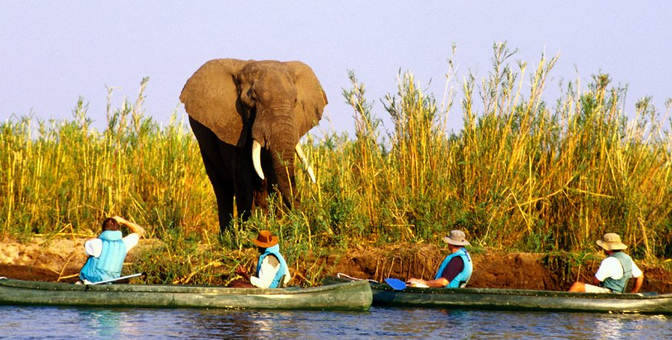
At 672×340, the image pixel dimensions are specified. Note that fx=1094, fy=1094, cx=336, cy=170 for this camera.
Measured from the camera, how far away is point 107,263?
11.2 m

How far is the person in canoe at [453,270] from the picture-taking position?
11.2 meters

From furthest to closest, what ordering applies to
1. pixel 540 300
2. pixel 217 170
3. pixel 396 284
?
pixel 217 170
pixel 396 284
pixel 540 300

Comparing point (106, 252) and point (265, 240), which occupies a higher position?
point (265, 240)

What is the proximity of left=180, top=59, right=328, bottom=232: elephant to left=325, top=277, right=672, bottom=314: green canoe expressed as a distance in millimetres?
2696

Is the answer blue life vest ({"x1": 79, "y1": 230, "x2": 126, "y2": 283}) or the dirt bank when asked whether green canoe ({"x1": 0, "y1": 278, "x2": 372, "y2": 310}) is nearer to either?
blue life vest ({"x1": 79, "y1": 230, "x2": 126, "y2": 283})

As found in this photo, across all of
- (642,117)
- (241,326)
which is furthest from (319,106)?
(241,326)

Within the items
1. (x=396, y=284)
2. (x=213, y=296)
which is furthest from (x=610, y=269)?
(x=213, y=296)

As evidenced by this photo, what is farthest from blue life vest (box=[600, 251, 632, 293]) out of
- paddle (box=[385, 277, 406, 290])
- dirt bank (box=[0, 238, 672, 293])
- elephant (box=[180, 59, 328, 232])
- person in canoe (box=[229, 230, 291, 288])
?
elephant (box=[180, 59, 328, 232])

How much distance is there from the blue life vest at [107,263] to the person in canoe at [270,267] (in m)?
1.25

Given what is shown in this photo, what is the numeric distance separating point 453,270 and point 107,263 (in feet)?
11.7

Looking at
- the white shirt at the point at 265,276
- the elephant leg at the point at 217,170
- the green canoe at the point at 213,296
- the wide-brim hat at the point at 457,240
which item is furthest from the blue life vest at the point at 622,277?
the elephant leg at the point at 217,170

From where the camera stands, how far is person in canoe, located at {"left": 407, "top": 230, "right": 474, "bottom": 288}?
36.9 ft

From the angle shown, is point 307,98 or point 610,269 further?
point 307,98

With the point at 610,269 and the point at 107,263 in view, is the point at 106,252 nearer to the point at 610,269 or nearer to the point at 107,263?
the point at 107,263
